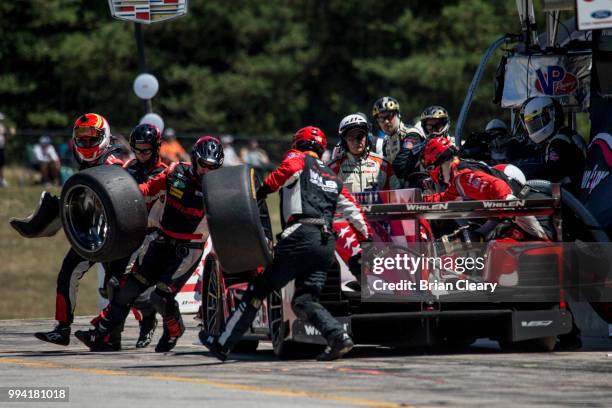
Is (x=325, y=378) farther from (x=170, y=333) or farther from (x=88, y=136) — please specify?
(x=88, y=136)

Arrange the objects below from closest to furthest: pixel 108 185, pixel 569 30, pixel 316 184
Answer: pixel 316 184, pixel 108 185, pixel 569 30

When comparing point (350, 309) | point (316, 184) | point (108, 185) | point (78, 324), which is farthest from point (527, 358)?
point (78, 324)

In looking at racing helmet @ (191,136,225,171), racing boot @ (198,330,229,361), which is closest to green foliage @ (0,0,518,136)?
racing helmet @ (191,136,225,171)

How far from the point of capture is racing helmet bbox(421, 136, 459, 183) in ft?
39.3

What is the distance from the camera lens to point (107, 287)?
12719mm

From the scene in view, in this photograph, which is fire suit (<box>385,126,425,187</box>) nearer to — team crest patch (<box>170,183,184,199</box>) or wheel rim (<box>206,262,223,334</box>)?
wheel rim (<box>206,262,223,334</box>)

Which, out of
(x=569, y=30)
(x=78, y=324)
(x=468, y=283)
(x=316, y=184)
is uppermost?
(x=569, y=30)

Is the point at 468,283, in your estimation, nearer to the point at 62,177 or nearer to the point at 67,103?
the point at 62,177

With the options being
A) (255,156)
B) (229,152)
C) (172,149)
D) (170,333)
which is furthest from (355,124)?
(255,156)

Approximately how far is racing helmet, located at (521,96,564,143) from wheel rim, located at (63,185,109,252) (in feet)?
13.8

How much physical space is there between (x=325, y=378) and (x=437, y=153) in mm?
3089

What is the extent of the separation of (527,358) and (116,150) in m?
4.49

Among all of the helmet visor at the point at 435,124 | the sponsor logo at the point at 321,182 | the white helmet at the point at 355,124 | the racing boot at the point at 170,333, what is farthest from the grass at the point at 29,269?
the sponsor logo at the point at 321,182

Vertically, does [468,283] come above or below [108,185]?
below
